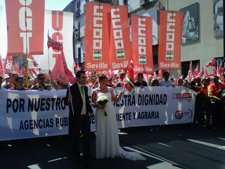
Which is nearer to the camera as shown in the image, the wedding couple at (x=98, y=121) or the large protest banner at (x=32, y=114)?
the wedding couple at (x=98, y=121)

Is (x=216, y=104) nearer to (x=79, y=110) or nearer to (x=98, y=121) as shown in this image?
(x=98, y=121)

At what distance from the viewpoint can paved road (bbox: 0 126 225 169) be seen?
719 cm

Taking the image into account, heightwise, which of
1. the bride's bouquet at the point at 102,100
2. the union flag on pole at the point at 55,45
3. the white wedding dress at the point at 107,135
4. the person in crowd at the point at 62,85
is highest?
A: the union flag on pole at the point at 55,45

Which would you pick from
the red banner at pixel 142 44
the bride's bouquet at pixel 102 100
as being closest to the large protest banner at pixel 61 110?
the red banner at pixel 142 44

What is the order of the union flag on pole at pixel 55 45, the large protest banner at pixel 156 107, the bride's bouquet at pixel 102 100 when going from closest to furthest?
the bride's bouquet at pixel 102 100 → the large protest banner at pixel 156 107 → the union flag on pole at pixel 55 45

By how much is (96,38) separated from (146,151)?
17.1ft

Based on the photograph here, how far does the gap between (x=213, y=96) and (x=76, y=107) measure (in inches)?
237

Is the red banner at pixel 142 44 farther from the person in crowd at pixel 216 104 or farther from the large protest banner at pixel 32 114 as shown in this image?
the large protest banner at pixel 32 114

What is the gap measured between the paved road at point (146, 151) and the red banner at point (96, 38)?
2.47m

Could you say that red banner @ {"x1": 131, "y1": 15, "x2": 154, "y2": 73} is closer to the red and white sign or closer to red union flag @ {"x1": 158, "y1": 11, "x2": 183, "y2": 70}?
red union flag @ {"x1": 158, "y1": 11, "x2": 183, "y2": 70}

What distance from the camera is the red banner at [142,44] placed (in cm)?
1331

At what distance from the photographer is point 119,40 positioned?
1309 cm

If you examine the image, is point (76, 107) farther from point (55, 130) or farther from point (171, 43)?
point (171, 43)

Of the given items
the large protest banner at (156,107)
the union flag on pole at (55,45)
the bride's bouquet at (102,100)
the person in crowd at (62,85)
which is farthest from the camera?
the union flag on pole at (55,45)
